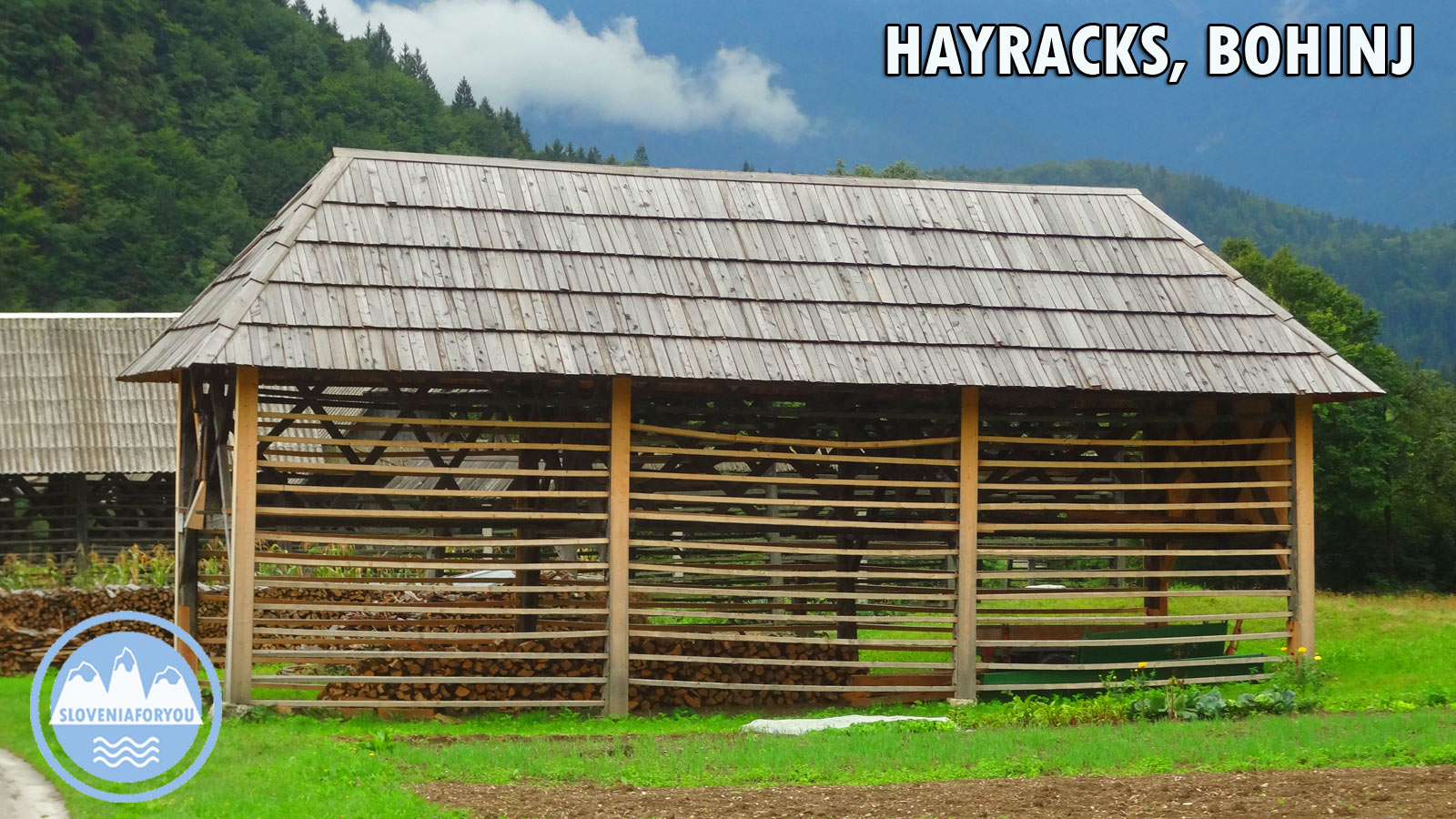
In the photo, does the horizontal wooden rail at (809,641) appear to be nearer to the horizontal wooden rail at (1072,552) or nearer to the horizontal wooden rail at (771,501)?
the horizontal wooden rail at (1072,552)

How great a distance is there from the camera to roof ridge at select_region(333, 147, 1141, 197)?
44.5 feet

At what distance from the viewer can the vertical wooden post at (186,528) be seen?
13.1 metres

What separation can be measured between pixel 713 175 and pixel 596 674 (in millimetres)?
5100

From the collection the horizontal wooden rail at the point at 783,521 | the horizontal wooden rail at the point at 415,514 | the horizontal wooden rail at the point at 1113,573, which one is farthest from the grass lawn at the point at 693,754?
the horizontal wooden rail at the point at 1113,573

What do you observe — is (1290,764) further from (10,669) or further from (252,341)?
(10,669)

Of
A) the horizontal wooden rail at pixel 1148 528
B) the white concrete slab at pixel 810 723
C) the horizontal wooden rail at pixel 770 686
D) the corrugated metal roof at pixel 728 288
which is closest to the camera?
the white concrete slab at pixel 810 723

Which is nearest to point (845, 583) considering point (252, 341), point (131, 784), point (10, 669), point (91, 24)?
point (252, 341)

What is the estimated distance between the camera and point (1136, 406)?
14430 millimetres

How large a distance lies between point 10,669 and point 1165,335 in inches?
512

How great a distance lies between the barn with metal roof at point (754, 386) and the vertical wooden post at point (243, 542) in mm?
25

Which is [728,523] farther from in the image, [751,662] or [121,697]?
[121,697]

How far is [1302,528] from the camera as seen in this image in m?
13.6
